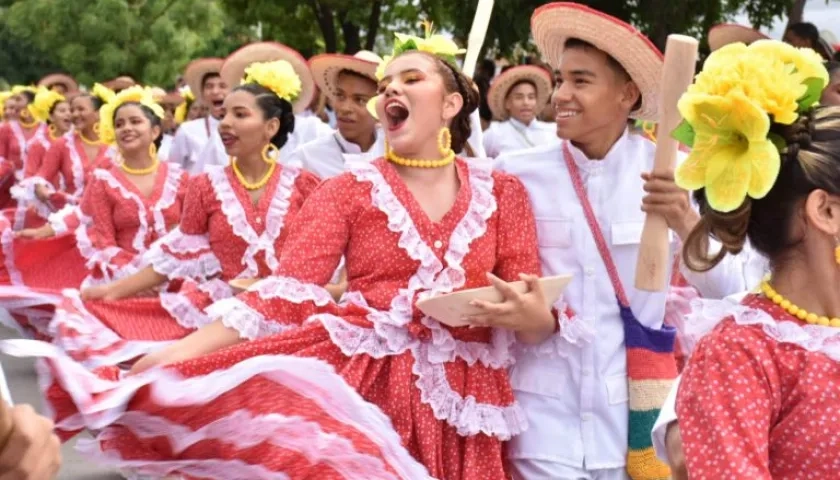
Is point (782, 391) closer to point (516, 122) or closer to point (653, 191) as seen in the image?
point (653, 191)

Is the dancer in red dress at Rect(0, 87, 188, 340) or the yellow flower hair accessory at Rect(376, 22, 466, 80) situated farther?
the dancer in red dress at Rect(0, 87, 188, 340)

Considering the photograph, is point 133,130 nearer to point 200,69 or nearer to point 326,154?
point 326,154

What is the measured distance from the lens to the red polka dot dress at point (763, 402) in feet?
8.60

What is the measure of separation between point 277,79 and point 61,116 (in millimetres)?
8651

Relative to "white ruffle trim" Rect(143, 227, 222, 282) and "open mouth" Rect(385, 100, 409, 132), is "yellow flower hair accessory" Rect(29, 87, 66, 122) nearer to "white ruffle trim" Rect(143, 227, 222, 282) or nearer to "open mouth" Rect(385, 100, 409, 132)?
"white ruffle trim" Rect(143, 227, 222, 282)

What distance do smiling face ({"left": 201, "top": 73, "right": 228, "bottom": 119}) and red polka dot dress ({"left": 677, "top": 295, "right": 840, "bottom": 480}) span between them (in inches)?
303

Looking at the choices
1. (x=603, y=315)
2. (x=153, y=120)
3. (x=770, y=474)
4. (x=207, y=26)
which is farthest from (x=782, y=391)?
(x=207, y=26)

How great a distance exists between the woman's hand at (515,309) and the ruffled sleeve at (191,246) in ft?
8.76

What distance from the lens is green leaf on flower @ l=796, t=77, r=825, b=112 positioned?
2809 millimetres

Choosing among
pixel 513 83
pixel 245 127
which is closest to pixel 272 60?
pixel 245 127

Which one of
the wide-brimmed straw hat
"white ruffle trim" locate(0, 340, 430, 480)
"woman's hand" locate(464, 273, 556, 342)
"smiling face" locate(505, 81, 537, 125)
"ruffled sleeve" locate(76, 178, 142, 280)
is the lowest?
"ruffled sleeve" locate(76, 178, 142, 280)

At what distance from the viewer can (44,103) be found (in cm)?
1592

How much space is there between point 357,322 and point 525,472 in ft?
2.14

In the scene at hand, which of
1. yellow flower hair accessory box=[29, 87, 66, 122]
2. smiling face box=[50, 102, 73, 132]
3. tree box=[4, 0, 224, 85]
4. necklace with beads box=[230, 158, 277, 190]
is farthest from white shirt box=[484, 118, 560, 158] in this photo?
tree box=[4, 0, 224, 85]
